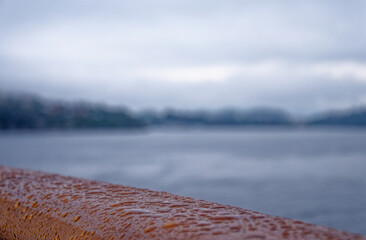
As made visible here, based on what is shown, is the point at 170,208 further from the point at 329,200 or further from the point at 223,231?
the point at 329,200

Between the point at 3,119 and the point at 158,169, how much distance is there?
333 feet

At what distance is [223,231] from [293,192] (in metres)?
30.3

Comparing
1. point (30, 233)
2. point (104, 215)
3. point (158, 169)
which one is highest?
point (104, 215)

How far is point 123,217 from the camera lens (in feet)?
4.30

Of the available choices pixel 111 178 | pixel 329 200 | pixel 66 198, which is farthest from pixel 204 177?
pixel 66 198

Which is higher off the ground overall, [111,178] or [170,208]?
[170,208]

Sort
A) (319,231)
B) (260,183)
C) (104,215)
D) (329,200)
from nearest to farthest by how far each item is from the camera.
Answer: (319,231), (104,215), (329,200), (260,183)

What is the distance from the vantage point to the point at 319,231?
1066 millimetres

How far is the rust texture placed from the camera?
43.8 inches

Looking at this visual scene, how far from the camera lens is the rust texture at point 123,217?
1.11m

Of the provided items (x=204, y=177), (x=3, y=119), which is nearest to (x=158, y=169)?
(x=204, y=177)

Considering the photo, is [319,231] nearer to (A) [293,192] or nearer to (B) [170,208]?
(B) [170,208]

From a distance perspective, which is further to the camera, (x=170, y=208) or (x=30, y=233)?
(x=30, y=233)

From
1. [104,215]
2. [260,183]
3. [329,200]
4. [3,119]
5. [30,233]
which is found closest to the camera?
[104,215]
